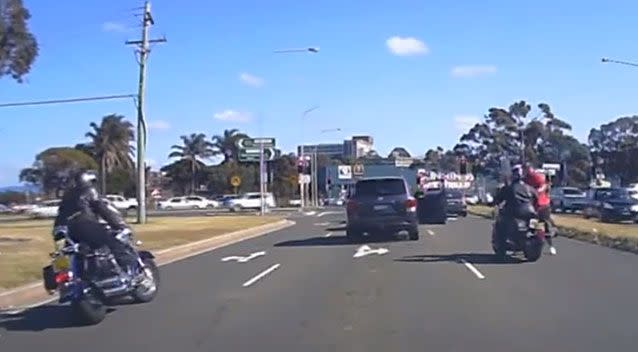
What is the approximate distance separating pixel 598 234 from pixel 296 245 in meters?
9.00

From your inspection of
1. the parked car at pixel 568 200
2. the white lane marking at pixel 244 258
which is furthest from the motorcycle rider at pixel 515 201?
the parked car at pixel 568 200

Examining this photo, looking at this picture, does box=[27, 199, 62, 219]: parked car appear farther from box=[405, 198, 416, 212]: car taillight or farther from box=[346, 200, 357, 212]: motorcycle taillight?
box=[405, 198, 416, 212]: car taillight

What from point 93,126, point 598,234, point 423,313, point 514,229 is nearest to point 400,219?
point 598,234

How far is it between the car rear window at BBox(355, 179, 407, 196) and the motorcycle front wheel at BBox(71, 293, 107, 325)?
54.5 feet

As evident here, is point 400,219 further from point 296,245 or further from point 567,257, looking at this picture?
point 567,257

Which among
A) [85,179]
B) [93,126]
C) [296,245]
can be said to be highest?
[93,126]

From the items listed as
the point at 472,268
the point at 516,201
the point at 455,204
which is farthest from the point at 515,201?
the point at 455,204

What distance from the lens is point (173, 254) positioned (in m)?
25.4

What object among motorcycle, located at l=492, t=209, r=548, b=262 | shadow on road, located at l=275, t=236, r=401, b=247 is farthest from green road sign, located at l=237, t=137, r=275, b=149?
motorcycle, located at l=492, t=209, r=548, b=262

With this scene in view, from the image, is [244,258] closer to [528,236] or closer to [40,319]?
[528,236]

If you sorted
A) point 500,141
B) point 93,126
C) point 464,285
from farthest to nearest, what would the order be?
point 500,141 < point 93,126 < point 464,285

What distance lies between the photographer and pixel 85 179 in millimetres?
12875

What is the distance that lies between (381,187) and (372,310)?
15.7 meters

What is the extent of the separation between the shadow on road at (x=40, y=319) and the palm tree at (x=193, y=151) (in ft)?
390
